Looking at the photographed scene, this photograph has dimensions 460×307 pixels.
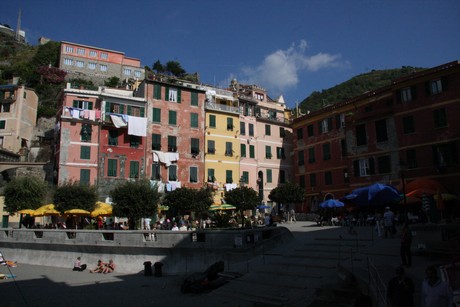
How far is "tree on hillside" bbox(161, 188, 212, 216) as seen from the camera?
32594 mm

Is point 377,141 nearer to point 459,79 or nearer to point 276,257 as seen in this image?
point 459,79

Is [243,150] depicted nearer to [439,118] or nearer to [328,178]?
[328,178]

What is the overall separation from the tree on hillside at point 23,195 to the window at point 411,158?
34.1 meters

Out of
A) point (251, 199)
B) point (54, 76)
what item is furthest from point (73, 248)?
point (54, 76)

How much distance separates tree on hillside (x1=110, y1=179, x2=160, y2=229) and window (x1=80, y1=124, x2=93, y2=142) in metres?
12.6

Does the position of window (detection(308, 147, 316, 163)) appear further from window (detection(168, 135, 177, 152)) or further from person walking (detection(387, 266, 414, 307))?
person walking (detection(387, 266, 414, 307))

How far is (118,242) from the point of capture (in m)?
22.5

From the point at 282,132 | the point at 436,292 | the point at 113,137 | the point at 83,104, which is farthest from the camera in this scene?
the point at 282,132

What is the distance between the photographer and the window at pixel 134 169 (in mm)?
39375

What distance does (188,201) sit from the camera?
32.6 m

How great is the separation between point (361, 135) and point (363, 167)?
3.41m

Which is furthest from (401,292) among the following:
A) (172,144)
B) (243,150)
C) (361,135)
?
(243,150)

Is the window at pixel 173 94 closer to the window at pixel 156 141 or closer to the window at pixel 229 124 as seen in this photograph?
the window at pixel 156 141

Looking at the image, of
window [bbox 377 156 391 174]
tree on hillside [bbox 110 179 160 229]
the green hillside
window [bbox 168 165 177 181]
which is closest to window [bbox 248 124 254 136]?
window [bbox 168 165 177 181]
